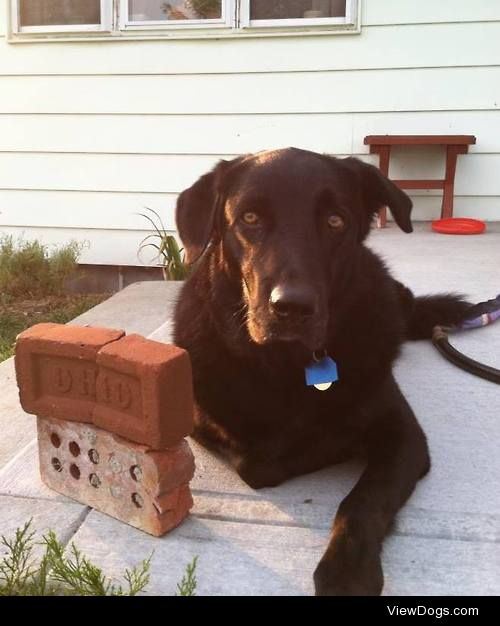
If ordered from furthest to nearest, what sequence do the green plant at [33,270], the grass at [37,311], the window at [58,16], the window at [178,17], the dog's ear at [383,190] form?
1. the window at [58,16]
2. the green plant at [33,270]
3. the window at [178,17]
4. the grass at [37,311]
5. the dog's ear at [383,190]

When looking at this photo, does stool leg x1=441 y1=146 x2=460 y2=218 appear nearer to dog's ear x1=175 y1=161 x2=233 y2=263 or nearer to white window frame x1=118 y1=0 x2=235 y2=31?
white window frame x1=118 y1=0 x2=235 y2=31

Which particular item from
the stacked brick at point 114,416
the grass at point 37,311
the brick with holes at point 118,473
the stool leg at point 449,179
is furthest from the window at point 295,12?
the brick with holes at point 118,473

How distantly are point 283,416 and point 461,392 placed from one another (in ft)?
2.95

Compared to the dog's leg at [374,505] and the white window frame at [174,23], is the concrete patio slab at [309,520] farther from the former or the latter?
the white window frame at [174,23]

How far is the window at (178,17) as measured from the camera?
4.52 metres

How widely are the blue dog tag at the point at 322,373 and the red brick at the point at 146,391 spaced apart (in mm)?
396

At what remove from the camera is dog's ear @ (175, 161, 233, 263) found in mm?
1938

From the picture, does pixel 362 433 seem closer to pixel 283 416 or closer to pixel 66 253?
pixel 283 416

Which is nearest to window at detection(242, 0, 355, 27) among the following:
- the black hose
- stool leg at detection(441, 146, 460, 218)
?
stool leg at detection(441, 146, 460, 218)

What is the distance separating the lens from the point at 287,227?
180 cm

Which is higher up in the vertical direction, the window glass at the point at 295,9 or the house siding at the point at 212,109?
the window glass at the point at 295,9

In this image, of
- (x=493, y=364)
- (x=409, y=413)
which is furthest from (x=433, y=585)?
(x=493, y=364)

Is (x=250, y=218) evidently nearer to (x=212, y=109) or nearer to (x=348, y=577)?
(x=348, y=577)

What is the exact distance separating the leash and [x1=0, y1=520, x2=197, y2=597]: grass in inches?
60.0
